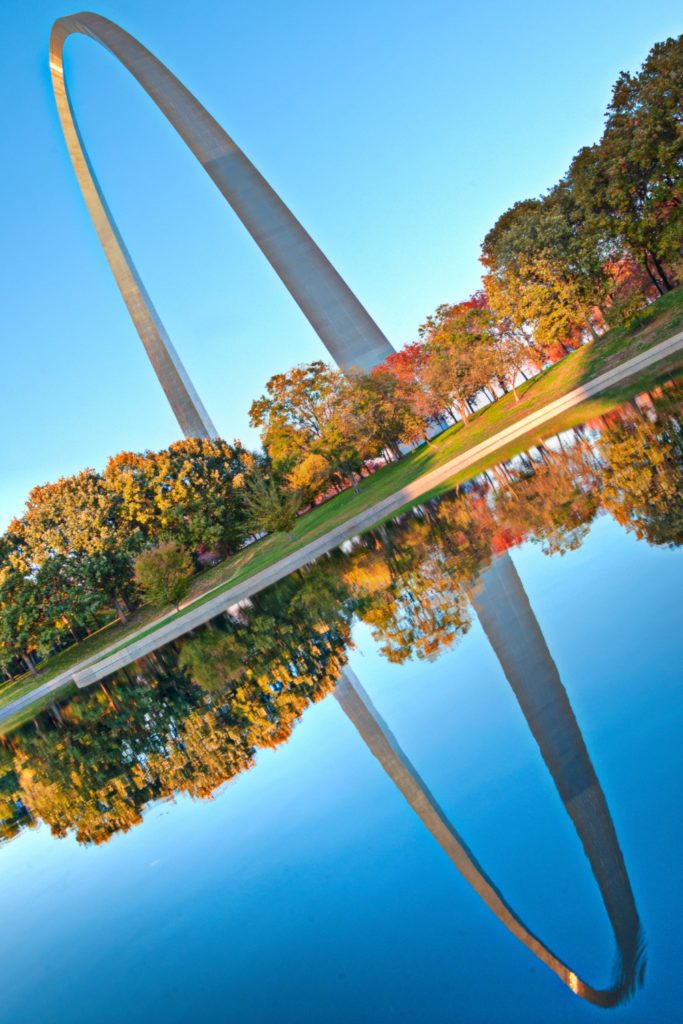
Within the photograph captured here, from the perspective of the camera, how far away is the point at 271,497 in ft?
88.1

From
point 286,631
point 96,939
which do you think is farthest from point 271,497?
point 96,939

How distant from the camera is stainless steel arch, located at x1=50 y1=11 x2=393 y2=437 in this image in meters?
35.9

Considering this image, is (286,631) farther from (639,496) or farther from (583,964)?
(583,964)

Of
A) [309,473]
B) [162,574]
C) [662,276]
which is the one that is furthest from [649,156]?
[162,574]

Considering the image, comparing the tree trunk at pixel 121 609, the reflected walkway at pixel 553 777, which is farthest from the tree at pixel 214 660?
the tree trunk at pixel 121 609

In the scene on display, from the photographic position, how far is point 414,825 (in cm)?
284

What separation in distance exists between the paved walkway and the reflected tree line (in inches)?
233

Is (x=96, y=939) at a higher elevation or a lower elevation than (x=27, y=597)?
lower

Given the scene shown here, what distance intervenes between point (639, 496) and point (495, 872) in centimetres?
501

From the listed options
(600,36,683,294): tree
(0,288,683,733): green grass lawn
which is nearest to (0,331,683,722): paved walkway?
(0,288,683,733): green grass lawn

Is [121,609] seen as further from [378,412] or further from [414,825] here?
[414,825]

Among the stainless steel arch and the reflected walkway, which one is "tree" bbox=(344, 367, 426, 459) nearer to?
the stainless steel arch

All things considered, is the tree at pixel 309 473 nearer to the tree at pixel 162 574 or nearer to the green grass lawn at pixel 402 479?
the green grass lawn at pixel 402 479

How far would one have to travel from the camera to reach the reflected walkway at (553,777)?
70.3 inches
